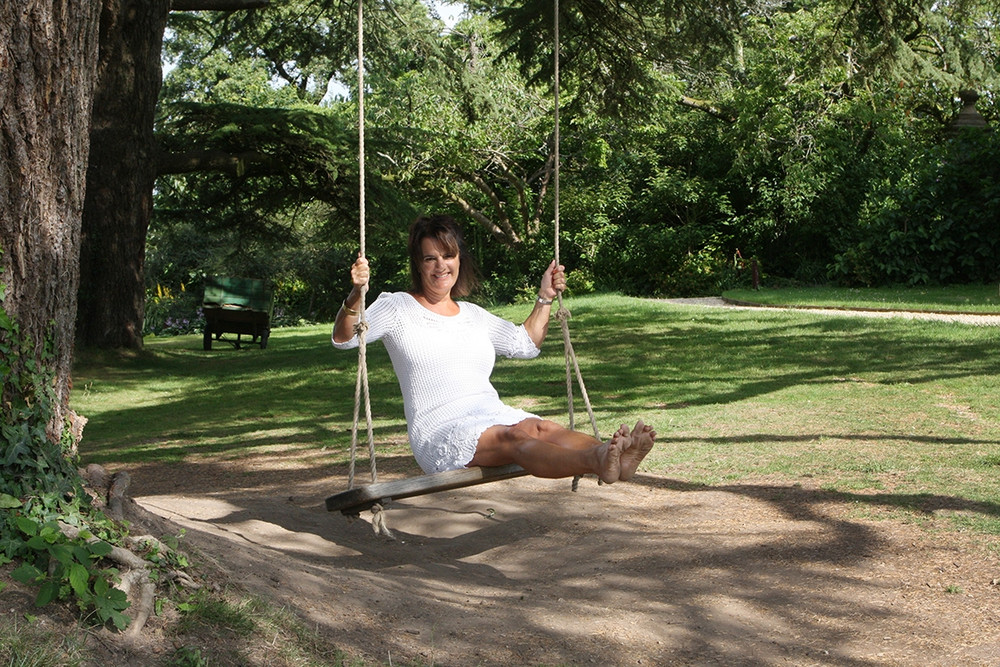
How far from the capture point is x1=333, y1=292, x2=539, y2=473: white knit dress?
4.32 meters

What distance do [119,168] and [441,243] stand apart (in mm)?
9272

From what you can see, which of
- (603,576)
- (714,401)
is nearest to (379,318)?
(603,576)

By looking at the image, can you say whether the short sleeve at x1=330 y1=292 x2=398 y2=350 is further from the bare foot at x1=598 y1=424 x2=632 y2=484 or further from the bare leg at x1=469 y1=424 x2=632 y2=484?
the bare foot at x1=598 y1=424 x2=632 y2=484

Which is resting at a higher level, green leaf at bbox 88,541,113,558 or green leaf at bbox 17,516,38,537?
green leaf at bbox 17,516,38,537

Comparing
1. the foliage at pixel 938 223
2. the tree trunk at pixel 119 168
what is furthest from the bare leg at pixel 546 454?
the foliage at pixel 938 223

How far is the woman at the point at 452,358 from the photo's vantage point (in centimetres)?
414

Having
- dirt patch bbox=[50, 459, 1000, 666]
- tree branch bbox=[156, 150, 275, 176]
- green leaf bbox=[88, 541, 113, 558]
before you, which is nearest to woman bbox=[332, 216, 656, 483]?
dirt patch bbox=[50, 459, 1000, 666]

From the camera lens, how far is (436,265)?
469 cm

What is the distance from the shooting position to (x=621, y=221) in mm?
24719

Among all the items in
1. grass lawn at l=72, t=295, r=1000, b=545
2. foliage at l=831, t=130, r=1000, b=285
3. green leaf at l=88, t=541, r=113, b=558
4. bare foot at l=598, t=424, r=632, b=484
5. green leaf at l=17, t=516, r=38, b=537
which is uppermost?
foliage at l=831, t=130, r=1000, b=285

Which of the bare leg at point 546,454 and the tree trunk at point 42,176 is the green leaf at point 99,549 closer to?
the tree trunk at point 42,176

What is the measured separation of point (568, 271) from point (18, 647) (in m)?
22.5

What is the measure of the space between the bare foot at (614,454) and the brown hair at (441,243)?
131 centimetres

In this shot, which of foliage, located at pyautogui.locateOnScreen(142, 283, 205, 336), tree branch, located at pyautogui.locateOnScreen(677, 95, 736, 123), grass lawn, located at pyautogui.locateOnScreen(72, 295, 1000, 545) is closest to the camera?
grass lawn, located at pyautogui.locateOnScreen(72, 295, 1000, 545)
